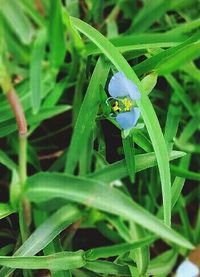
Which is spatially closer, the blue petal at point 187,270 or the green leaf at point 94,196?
the green leaf at point 94,196

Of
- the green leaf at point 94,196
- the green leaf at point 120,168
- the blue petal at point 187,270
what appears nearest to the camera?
the green leaf at point 94,196

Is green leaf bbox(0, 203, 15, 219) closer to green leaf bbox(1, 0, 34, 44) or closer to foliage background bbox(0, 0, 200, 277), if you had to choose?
foliage background bbox(0, 0, 200, 277)

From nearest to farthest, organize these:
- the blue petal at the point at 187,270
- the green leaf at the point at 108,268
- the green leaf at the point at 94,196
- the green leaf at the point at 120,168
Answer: the green leaf at the point at 94,196, the green leaf at the point at 120,168, the green leaf at the point at 108,268, the blue petal at the point at 187,270

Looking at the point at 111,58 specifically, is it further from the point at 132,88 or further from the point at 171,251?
the point at 171,251

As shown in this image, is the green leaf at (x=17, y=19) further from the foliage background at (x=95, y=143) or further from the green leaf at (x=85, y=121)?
the green leaf at (x=85, y=121)

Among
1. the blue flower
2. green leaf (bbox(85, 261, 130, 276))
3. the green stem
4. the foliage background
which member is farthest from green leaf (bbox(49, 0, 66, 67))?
green leaf (bbox(85, 261, 130, 276))

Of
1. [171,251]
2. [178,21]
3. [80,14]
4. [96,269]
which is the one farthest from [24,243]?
[178,21]

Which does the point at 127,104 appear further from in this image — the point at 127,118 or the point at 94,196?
the point at 94,196

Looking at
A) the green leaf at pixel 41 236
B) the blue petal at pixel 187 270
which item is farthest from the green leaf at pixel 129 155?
the blue petal at pixel 187 270

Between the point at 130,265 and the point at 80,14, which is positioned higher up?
the point at 80,14
